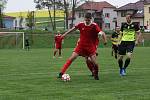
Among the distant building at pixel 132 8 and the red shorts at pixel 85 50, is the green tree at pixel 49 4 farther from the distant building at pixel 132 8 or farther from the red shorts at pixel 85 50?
the red shorts at pixel 85 50

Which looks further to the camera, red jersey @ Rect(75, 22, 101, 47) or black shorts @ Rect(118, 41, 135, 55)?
black shorts @ Rect(118, 41, 135, 55)

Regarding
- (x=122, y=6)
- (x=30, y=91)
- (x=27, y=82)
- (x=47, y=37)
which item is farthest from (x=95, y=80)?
(x=122, y=6)

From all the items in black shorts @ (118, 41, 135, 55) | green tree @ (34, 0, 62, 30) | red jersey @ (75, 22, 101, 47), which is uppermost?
green tree @ (34, 0, 62, 30)

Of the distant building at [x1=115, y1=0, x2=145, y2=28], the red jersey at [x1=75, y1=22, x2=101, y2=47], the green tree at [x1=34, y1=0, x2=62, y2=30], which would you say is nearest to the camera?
the red jersey at [x1=75, y1=22, x2=101, y2=47]

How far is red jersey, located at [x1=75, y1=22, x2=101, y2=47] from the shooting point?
14.1 m

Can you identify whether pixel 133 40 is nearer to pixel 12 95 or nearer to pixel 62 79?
pixel 62 79

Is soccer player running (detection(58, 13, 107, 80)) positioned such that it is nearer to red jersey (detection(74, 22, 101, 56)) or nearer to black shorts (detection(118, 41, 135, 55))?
red jersey (detection(74, 22, 101, 56))

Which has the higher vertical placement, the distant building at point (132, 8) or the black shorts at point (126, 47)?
the distant building at point (132, 8)

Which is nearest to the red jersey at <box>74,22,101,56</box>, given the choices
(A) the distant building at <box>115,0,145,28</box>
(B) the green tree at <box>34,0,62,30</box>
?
(B) the green tree at <box>34,0,62,30</box>

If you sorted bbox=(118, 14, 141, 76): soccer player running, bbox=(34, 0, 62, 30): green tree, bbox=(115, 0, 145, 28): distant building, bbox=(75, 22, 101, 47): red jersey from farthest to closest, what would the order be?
bbox=(115, 0, 145, 28): distant building
bbox=(34, 0, 62, 30): green tree
bbox=(118, 14, 141, 76): soccer player running
bbox=(75, 22, 101, 47): red jersey

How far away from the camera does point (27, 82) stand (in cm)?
1349

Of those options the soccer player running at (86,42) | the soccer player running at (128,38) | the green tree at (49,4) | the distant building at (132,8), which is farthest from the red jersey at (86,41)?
the distant building at (132,8)

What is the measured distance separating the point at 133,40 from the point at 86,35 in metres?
2.38

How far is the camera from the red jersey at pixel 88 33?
555 inches
